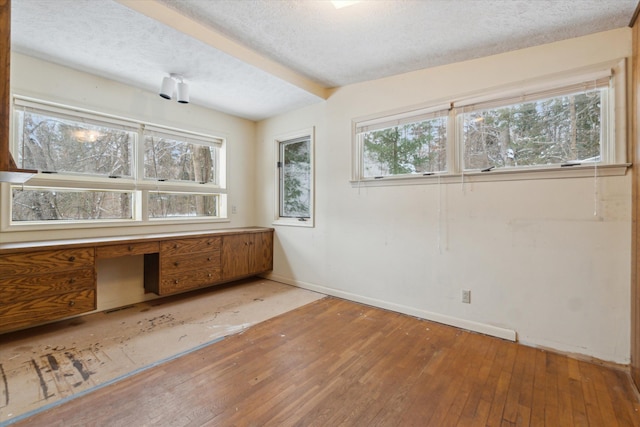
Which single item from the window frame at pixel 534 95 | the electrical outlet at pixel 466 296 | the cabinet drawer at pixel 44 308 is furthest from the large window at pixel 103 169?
the electrical outlet at pixel 466 296

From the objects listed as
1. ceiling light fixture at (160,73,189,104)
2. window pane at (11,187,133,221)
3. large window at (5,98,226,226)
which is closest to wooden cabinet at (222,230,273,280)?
large window at (5,98,226,226)

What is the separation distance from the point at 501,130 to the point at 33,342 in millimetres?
4340

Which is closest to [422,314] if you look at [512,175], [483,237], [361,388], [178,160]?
[483,237]

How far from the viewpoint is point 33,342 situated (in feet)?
7.61

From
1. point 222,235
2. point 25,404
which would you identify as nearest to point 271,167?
point 222,235

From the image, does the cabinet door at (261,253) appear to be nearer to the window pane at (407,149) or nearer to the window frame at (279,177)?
the window frame at (279,177)

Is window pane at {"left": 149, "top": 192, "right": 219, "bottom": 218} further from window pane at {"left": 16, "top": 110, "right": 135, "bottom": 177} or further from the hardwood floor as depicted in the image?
the hardwood floor

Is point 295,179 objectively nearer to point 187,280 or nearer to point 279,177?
point 279,177

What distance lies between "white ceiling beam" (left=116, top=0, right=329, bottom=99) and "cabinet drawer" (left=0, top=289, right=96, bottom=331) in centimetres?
Result: 235

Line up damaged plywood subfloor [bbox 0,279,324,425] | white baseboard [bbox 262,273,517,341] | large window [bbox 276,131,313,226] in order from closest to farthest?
damaged plywood subfloor [bbox 0,279,324,425] < white baseboard [bbox 262,273,517,341] < large window [bbox 276,131,313,226]

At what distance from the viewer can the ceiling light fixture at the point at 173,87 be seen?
2.82m

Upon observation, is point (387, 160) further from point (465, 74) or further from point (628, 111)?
point (628, 111)

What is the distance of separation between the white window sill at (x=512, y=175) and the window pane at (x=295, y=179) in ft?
3.56

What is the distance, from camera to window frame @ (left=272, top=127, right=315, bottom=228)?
12.5ft
